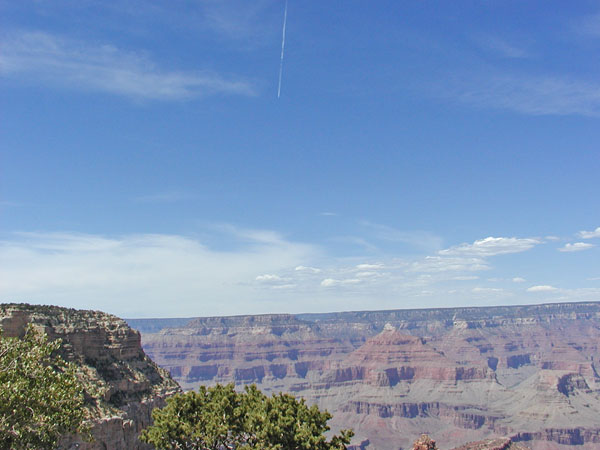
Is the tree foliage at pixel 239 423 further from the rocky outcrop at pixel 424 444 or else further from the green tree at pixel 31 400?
the rocky outcrop at pixel 424 444

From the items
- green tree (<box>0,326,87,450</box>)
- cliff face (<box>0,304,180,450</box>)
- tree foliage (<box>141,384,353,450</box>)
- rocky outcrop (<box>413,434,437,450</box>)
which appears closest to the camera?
green tree (<box>0,326,87,450</box>)

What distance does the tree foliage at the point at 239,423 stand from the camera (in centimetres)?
4147

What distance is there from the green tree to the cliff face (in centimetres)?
2487

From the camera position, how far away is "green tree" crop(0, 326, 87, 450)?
101ft

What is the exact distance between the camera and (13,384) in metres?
30.0

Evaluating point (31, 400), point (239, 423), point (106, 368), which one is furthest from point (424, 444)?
point (31, 400)

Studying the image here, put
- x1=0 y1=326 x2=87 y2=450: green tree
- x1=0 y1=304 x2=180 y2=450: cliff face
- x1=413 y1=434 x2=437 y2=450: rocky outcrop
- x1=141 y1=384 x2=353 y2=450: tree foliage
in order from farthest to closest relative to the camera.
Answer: x1=413 y1=434 x2=437 y2=450: rocky outcrop → x1=0 y1=304 x2=180 y2=450: cliff face → x1=141 y1=384 x2=353 y2=450: tree foliage → x1=0 y1=326 x2=87 y2=450: green tree

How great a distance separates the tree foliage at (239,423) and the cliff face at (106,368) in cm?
1644

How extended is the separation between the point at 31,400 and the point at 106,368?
4062cm

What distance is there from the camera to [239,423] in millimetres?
44000

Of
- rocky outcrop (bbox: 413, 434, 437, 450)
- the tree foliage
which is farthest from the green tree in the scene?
rocky outcrop (bbox: 413, 434, 437, 450)

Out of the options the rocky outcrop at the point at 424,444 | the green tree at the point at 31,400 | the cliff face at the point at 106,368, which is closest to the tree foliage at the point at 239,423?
the green tree at the point at 31,400

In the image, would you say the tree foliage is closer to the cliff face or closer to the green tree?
the green tree

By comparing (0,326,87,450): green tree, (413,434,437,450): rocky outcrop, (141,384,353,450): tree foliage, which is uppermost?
(0,326,87,450): green tree
